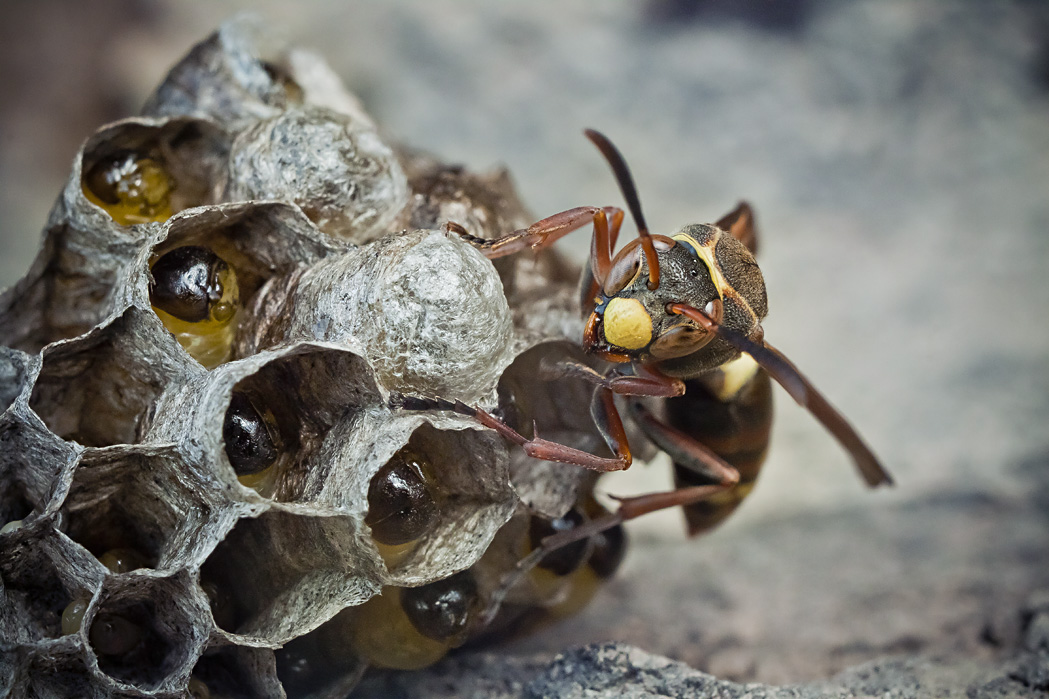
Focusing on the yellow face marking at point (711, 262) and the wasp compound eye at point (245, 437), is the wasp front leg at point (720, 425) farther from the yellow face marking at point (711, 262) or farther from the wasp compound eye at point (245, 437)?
the wasp compound eye at point (245, 437)

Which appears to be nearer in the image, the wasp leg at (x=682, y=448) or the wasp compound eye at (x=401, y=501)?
the wasp compound eye at (x=401, y=501)

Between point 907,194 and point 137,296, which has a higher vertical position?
point 907,194

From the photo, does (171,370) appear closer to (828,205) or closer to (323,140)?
(323,140)

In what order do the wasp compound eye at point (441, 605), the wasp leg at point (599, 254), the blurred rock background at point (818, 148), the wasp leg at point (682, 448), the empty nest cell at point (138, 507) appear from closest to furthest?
the empty nest cell at point (138, 507), the wasp compound eye at point (441, 605), the wasp leg at point (599, 254), the wasp leg at point (682, 448), the blurred rock background at point (818, 148)

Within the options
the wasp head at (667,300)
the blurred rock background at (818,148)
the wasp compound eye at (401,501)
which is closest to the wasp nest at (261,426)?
the wasp compound eye at (401,501)

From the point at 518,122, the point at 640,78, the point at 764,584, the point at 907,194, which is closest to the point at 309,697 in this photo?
the point at 764,584

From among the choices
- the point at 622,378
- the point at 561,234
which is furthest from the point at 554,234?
the point at 622,378

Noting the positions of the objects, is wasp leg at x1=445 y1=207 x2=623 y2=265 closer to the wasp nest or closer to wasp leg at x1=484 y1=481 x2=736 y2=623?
the wasp nest
